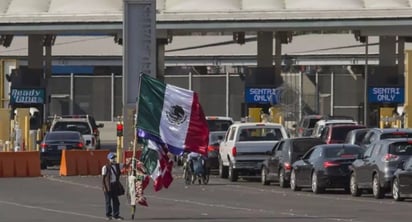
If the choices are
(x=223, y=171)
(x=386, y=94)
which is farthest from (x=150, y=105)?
(x=386, y=94)

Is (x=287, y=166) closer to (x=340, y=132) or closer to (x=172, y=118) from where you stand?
(x=340, y=132)

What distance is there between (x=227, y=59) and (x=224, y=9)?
2915 centimetres

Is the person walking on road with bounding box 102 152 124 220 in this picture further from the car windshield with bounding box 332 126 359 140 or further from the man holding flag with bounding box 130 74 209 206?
the car windshield with bounding box 332 126 359 140

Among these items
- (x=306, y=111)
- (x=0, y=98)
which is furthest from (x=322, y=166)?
(x=306, y=111)

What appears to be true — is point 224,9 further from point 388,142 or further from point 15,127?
point 388,142

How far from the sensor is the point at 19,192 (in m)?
32.2

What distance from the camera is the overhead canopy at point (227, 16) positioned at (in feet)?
169

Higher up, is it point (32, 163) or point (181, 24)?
point (181, 24)

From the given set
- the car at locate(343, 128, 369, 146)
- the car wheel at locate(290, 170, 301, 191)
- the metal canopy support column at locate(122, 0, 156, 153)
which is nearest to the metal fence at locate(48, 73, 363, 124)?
the metal canopy support column at locate(122, 0, 156, 153)

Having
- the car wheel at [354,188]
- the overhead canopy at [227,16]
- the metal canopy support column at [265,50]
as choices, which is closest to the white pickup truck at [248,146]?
the car wheel at [354,188]

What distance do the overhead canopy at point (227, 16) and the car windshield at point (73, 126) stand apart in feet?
14.9

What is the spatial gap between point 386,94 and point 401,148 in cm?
2117

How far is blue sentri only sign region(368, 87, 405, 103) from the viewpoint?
49688 mm

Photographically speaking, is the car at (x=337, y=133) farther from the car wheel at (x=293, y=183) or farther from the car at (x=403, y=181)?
the car at (x=403, y=181)
